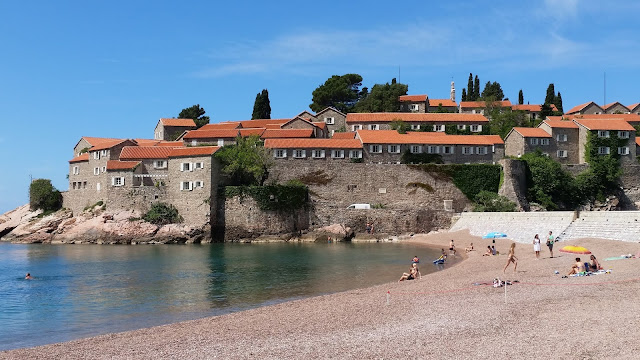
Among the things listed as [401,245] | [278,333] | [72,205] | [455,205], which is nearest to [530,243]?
[401,245]

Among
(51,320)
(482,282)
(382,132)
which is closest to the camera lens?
(51,320)

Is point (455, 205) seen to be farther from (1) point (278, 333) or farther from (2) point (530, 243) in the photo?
(1) point (278, 333)

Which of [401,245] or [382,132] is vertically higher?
[382,132]

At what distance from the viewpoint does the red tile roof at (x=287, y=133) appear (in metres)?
68.6

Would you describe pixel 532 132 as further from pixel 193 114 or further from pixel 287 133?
pixel 193 114

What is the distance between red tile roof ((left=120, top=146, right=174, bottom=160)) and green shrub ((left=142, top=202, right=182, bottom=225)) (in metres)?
6.35

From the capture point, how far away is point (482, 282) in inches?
928

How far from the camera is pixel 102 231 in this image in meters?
57.1

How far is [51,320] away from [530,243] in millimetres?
30081

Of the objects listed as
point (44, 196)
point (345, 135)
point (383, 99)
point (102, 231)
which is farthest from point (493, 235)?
point (44, 196)

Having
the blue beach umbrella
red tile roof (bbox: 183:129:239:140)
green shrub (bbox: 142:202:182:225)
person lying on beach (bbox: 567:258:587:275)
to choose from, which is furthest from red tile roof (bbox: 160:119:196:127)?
person lying on beach (bbox: 567:258:587:275)

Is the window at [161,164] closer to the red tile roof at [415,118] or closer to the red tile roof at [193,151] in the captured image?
the red tile roof at [193,151]

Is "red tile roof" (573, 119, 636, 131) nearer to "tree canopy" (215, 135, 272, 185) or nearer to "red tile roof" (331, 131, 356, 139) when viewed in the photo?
"red tile roof" (331, 131, 356, 139)

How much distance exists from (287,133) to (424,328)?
5511 cm
